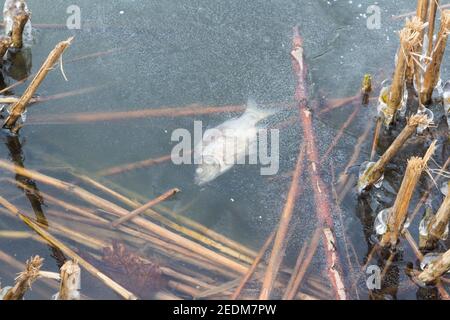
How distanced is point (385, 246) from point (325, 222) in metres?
0.40

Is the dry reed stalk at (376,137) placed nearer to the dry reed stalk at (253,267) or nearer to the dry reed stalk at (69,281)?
the dry reed stalk at (253,267)

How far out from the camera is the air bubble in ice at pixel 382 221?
11.7 feet

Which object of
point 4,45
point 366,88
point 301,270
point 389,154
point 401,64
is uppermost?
point 4,45

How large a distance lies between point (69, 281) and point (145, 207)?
3.13ft

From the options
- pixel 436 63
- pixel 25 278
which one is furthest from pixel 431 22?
pixel 25 278

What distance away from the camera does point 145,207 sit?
Result: 378 cm

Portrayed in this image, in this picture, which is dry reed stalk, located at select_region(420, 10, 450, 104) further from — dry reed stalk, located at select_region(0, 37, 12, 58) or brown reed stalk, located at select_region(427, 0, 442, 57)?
dry reed stalk, located at select_region(0, 37, 12, 58)

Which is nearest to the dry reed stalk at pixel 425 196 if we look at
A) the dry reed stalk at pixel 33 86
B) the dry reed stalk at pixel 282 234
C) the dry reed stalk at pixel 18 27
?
the dry reed stalk at pixel 282 234

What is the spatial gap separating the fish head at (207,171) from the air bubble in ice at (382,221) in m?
1.09

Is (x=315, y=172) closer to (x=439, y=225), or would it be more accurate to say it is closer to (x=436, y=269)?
(x=439, y=225)

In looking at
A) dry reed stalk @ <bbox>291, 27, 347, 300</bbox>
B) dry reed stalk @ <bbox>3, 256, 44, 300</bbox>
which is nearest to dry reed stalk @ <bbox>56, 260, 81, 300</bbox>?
dry reed stalk @ <bbox>3, 256, 44, 300</bbox>

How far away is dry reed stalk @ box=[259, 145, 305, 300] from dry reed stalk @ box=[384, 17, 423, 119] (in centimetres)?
72

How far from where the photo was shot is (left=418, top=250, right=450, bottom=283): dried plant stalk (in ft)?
10.5

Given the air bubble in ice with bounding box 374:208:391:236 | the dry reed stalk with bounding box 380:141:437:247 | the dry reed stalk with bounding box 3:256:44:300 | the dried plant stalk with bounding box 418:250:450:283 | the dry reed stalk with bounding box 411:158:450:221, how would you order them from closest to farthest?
1. the dry reed stalk with bounding box 3:256:44:300
2. the dry reed stalk with bounding box 380:141:437:247
3. the dried plant stalk with bounding box 418:250:450:283
4. the air bubble in ice with bounding box 374:208:391:236
5. the dry reed stalk with bounding box 411:158:450:221
